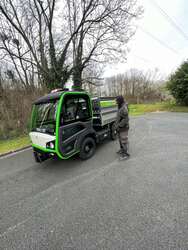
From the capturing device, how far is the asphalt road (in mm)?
1514

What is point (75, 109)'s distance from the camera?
343 cm

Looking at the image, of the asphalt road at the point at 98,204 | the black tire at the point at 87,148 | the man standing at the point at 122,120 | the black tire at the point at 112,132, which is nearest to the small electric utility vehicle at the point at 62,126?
the black tire at the point at 87,148

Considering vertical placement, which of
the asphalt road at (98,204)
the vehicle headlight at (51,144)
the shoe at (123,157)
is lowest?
the asphalt road at (98,204)

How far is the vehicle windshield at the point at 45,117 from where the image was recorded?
307 cm

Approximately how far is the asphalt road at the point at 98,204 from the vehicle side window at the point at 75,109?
4.68 feet

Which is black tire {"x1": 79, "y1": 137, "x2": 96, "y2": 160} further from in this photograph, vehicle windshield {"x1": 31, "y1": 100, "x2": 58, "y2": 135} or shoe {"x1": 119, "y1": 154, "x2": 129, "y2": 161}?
vehicle windshield {"x1": 31, "y1": 100, "x2": 58, "y2": 135}

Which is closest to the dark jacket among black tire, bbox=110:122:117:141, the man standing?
the man standing

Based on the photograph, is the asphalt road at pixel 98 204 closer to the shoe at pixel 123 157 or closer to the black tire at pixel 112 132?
the shoe at pixel 123 157

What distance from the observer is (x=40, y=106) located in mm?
3418

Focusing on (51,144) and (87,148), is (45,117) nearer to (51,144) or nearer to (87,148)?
(51,144)

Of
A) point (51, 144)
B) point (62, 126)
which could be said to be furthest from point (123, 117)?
point (51, 144)

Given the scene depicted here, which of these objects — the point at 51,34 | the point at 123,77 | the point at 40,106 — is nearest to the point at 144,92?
the point at 123,77

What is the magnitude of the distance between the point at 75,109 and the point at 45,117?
0.93 meters

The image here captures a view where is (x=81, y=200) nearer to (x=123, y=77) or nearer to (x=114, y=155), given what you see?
(x=114, y=155)
